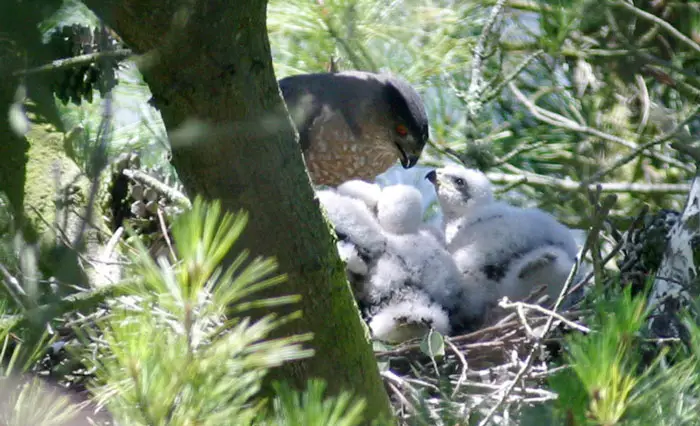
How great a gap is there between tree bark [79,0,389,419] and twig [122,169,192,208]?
3.24 feet

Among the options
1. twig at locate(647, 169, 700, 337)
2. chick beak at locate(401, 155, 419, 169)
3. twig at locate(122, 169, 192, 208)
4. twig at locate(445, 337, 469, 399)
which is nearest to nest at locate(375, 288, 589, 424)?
twig at locate(445, 337, 469, 399)

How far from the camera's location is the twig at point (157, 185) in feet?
8.54

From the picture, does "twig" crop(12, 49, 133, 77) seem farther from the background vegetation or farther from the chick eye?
the chick eye

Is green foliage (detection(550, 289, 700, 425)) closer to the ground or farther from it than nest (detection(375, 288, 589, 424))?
farther from it

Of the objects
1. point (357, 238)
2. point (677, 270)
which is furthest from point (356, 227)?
point (677, 270)

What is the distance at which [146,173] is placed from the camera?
285 cm

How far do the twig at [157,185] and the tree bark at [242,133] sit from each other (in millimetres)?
987

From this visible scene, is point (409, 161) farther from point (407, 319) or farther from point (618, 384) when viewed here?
point (618, 384)

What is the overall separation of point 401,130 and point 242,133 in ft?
7.75

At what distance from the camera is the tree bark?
1.44m

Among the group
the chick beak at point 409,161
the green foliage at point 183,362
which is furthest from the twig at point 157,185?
the green foliage at point 183,362

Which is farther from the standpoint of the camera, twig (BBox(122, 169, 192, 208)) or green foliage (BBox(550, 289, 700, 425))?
twig (BBox(122, 169, 192, 208))

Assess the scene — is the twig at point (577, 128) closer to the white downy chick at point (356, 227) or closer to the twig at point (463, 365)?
the white downy chick at point (356, 227)

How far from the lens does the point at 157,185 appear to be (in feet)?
8.77
